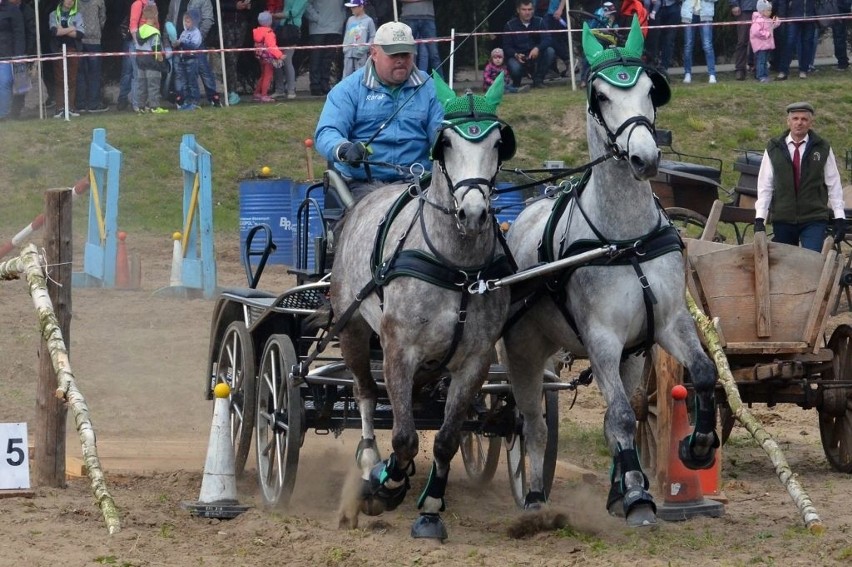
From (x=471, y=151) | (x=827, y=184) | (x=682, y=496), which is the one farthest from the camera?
(x=827, y=184)

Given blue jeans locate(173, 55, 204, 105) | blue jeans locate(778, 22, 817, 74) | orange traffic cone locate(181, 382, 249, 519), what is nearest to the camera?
orange traffic cone locate(181, 382, 249, 519)

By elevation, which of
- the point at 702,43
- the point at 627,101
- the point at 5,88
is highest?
the point at 627,101

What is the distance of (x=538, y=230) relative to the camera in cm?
734

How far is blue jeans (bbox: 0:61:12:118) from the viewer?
20.1m

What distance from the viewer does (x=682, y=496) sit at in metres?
7.73

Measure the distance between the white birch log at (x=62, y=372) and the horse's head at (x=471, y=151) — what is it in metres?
1.93

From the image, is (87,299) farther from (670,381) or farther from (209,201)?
(670,381)

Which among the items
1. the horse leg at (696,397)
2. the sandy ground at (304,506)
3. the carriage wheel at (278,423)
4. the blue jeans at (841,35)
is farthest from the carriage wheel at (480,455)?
the blue jeans at (841,35)

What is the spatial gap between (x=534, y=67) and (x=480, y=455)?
13337 millimetres

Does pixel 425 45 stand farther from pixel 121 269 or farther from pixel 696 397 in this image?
pixel 696 397

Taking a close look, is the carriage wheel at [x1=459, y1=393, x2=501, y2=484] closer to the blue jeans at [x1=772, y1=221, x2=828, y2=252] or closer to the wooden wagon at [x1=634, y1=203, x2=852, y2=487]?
the wooden wagon at [x1=634, y1=203, x2=852, y2=487]

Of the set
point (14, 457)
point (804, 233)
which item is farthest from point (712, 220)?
point (14, 457)

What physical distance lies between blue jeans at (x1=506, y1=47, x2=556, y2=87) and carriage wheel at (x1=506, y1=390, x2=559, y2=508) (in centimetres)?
1349

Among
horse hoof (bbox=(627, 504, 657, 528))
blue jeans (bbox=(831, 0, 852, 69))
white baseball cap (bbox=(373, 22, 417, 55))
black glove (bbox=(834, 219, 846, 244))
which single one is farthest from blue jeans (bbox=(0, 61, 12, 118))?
horse hoof (bbox=(627, 504, 657, 528))
